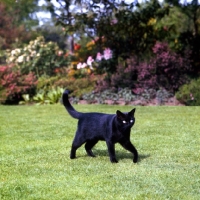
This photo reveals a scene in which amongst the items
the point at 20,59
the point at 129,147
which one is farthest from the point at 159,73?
the point at 129,147

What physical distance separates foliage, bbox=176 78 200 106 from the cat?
7091 millimetres

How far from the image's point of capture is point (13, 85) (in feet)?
51.4

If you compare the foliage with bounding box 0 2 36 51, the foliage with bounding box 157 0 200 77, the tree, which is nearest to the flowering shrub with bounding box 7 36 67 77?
the foliage with bounding box 157 0 200 77

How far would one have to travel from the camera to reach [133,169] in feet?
19.0

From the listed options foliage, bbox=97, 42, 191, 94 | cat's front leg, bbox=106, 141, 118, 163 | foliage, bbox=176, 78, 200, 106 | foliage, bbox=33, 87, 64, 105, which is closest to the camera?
cat's front leg, bbox=106, 141, 118, 163

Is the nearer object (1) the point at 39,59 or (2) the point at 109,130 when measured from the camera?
(2) the point at 109,130

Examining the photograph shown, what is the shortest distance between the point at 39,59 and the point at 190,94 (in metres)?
6.91

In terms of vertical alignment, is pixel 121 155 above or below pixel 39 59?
below

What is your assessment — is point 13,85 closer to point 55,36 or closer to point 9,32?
point 9,32

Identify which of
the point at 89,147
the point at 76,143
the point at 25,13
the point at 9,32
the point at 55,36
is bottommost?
the point at 89,147

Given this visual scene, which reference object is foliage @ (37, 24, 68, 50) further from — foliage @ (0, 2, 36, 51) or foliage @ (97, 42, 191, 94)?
foliage @ (97, 42, 191, 94)

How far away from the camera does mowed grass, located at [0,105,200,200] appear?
4.87 m

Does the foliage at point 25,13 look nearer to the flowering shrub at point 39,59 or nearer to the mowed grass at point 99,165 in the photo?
the flowering shrub at point 39,59

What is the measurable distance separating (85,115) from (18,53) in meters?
13.0
